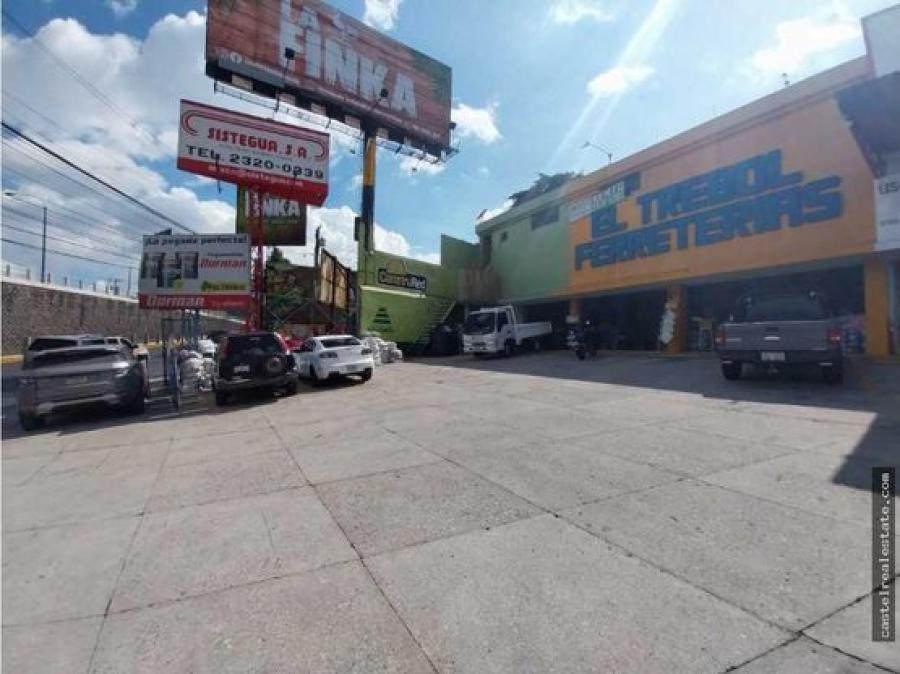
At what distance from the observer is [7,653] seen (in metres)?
2.71

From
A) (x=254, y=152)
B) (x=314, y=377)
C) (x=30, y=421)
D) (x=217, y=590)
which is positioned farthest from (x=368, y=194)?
(x=217, y=590)

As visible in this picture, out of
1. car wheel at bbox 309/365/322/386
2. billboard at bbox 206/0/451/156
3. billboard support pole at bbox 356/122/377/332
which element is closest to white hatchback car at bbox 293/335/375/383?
car wheel at bbox 309/365/322/386

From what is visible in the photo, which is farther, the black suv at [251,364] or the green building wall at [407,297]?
the green building wall at [407,297]

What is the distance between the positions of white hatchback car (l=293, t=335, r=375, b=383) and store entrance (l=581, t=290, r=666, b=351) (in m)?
10.9

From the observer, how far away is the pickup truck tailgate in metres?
10.1

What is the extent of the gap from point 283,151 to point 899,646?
790 inches

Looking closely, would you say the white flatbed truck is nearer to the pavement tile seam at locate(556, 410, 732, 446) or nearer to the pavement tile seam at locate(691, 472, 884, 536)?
the pavement tile seam at locate(556, 410, 732, 446)

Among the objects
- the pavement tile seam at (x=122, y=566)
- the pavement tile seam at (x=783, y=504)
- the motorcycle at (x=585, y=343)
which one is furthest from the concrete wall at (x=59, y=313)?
the pavement tile seam at (x=783, y=504)

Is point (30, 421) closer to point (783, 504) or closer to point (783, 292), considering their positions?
point (783, 504)

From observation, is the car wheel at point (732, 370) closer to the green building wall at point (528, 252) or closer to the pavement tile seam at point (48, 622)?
the green building wall at point (528, 252)

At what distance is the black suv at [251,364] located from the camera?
1230 cm

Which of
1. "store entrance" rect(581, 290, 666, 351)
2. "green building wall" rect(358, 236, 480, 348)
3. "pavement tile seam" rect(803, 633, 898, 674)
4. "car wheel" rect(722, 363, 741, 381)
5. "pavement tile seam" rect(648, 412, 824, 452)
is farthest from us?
"green building wall" rect(358, 236, 480, 348)

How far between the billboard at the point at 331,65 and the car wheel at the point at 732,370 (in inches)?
1063

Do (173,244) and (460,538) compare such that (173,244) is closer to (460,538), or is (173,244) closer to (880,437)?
(460,538)
